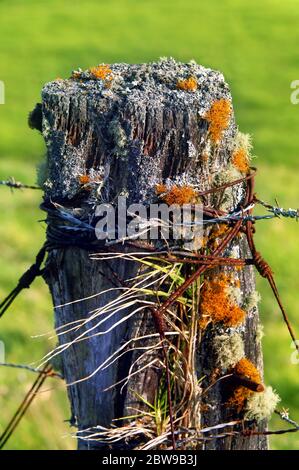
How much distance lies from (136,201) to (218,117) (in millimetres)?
372

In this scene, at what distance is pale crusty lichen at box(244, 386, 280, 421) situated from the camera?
8.93 feet

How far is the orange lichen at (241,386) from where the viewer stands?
271 centimetres

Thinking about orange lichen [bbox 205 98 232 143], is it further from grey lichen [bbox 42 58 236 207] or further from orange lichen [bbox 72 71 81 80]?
orange lichen [bbox 72 71 81 80]

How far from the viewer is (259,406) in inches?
107

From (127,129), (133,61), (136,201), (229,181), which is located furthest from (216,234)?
(133,61)

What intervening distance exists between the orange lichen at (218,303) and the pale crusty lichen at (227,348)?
0.05 meters

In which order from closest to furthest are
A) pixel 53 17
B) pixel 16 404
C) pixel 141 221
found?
pixel 141 221 → pixel 16 404 → pixel 53 17

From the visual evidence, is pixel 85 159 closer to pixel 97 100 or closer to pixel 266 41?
pixel 97 100

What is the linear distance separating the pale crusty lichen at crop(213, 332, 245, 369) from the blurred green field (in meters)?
1.64

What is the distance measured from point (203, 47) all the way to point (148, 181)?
51.5 ft

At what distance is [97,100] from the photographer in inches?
98.0

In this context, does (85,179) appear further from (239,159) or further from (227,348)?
(227,348)
